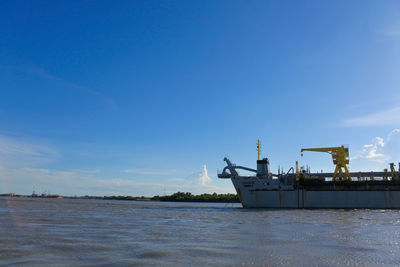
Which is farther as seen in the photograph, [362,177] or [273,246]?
[362,177]

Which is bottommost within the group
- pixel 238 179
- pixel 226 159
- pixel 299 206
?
pixel 299 206

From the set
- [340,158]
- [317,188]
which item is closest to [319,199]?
[317,188]

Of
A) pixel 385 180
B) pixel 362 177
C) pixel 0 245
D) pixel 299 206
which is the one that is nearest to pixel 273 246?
pixel 0 245

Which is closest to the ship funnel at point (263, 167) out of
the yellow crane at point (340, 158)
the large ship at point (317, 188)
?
the large ship at point (317, 188)

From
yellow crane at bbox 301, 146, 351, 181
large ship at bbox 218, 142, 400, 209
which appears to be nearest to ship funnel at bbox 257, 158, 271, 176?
large ship at bbox 218, 142, 400, 209

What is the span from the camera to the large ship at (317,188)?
50.2 m

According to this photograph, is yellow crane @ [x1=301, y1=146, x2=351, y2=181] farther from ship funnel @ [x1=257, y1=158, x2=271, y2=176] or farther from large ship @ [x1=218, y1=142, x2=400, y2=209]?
ship funnel @ [x1=257, y1=158, x2=271, y2=176]

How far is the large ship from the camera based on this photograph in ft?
165

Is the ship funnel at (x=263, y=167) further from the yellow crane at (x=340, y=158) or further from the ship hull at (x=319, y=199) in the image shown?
the yellow crane at (x=340, y=158)

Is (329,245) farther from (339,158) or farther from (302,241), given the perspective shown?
(339,158)

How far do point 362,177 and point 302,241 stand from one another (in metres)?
53.6

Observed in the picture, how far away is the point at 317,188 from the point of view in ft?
174

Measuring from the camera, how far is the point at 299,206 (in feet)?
171

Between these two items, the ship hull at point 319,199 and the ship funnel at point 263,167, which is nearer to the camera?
the ship hull at point 319,199
